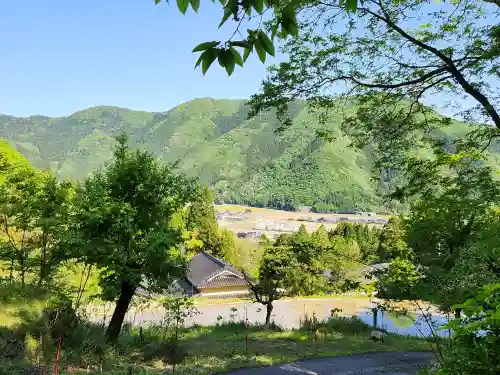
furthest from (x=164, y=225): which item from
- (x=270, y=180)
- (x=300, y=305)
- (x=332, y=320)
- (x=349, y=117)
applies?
(x=270, y=180)

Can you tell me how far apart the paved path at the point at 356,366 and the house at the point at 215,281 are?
22.7 metres

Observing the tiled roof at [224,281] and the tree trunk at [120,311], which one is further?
the tiled roof at [224,281]

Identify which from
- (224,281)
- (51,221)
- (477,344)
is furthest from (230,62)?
(224,281)

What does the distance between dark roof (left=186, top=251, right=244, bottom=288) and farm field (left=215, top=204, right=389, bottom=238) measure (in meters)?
61.6

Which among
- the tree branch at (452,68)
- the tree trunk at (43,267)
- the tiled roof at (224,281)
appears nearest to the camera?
the tree branch at (452,68)

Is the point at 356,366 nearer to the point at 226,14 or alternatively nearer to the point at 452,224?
the point at 452,224

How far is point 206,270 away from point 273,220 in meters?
96.1

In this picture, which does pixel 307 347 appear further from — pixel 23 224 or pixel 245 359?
pixel 23 224

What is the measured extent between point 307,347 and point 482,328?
1111cm

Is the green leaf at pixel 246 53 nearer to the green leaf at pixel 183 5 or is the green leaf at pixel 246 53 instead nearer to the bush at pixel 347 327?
the green leaf at pixel 183 5

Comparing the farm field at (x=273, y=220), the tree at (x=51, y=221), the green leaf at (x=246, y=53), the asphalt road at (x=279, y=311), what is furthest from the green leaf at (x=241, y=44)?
the farm field at (x=273, y=220)

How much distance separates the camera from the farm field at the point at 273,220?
108 meters

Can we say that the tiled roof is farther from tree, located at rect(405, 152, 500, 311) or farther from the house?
tree, located at rect(405, 152, 500, 311)

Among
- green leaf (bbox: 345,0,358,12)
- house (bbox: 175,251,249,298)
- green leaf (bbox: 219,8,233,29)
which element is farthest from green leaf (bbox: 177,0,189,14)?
house (bbox: 175,251,249,298)
